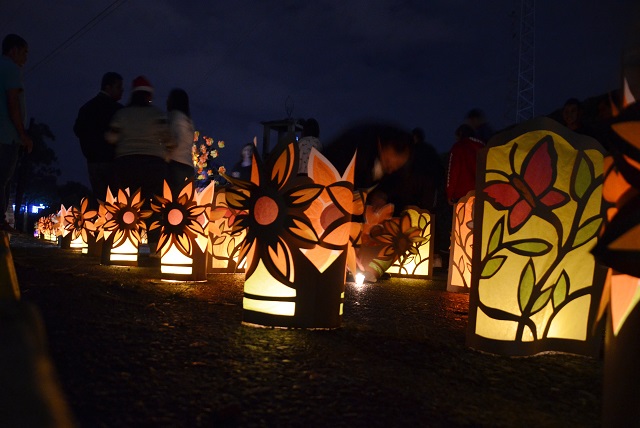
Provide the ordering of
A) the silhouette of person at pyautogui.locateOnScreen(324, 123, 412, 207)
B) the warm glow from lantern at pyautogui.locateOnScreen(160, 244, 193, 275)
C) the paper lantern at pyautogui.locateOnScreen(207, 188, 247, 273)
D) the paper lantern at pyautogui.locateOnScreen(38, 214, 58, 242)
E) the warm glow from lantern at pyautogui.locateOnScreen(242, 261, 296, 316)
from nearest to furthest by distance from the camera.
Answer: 1. the warm glow from lantern at pyautogui.locateOnScreen(242, 261, 296, 316)
2. the warm glow from lantern at pyautogui.locateOnScreen(160, 244, 193, 275)
3. the silhouette of person at pyautogui.locateOnScreen(324, 123, 412, 207)
4. the paper lantern at pyautogui.locateOnScreen(207, 188, 247, 273)
5. the paper lantern at pyautogui.locateOnScreen(38, 214, 58, 242)

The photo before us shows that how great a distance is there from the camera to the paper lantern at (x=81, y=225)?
7.34m

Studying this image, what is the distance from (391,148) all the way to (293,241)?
130 inches

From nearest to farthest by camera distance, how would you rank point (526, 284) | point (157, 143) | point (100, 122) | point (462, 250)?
point (526, 284)
point (462, 250)
point (157, 143)
point (100, 122)

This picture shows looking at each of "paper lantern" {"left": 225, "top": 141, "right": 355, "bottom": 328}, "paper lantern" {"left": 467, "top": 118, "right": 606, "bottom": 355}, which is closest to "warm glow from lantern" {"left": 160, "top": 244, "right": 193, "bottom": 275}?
"paper lantern" {"left": 225, "top": 141, "right": 355, "bottom": 328}

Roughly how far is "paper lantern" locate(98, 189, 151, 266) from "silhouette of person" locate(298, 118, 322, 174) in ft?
6.63

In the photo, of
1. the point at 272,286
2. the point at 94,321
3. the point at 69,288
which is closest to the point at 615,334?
the point at 272,286

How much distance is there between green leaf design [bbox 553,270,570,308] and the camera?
243 cm

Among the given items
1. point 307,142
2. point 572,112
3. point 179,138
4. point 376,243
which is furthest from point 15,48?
point 572,112

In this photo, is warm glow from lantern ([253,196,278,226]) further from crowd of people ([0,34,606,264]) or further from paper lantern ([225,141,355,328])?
crowd of people ([0,34,606,264])

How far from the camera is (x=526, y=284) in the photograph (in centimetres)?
232

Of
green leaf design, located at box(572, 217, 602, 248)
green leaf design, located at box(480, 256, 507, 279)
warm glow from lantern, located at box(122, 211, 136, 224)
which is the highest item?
warm glow from lantern, located at box(122, 211, 136, 224)

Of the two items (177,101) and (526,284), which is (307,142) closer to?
(177,101)

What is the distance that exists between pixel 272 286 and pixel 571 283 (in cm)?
145

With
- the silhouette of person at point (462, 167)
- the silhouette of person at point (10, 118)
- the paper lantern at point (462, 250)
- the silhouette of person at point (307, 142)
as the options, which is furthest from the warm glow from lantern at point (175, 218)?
the silhouette of person at point (462, 167)
